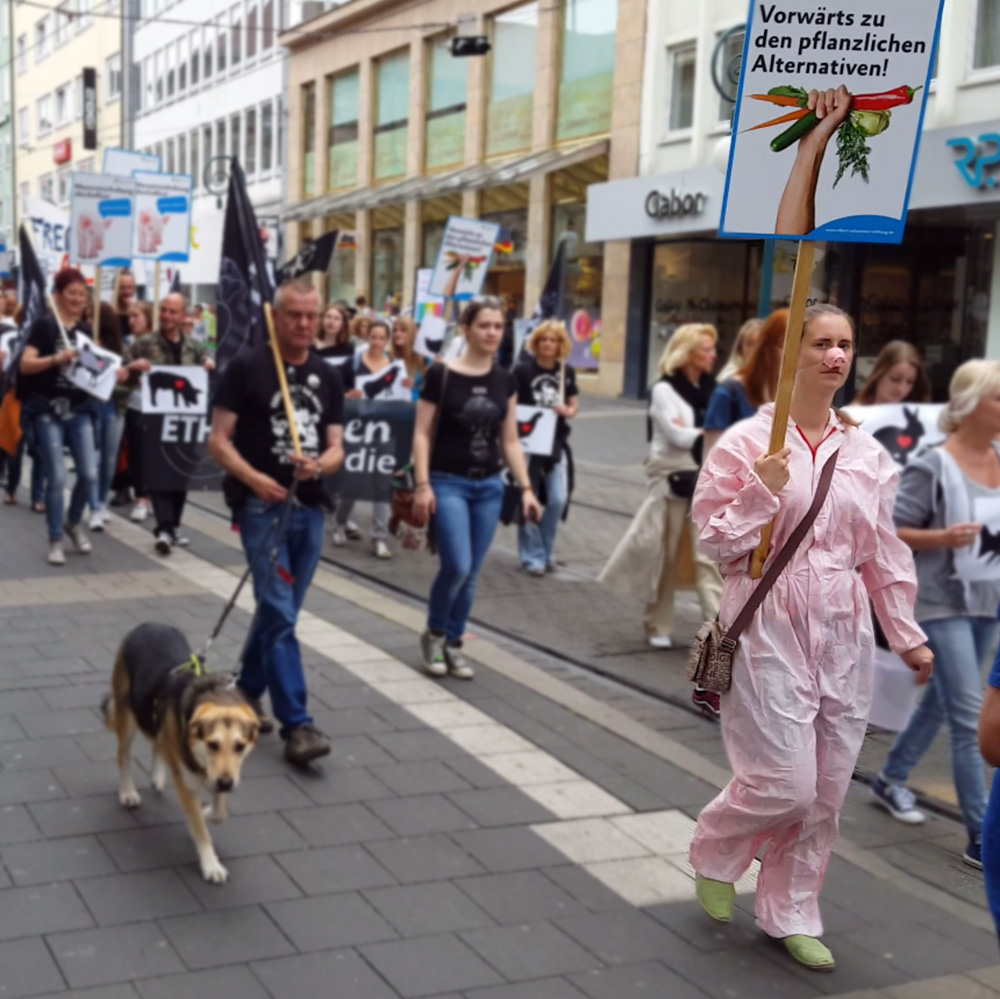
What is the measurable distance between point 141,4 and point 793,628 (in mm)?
44407

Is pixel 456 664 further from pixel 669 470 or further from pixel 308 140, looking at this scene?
pixel 308 140

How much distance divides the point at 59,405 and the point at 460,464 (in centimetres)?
425

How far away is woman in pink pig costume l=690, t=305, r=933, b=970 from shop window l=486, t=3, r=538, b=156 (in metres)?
26.5

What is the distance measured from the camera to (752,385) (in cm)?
623

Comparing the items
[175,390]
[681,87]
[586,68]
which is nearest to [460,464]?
[175,390]

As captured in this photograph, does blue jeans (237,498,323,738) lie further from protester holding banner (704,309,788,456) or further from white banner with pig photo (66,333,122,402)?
white banner with pig photo (66,333,122,402)

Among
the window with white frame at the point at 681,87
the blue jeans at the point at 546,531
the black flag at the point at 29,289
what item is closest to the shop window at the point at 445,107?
the window with white frame at the point at 681,87

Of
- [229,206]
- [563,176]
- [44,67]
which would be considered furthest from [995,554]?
[44,67]

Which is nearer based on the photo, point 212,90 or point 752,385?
point 752,385

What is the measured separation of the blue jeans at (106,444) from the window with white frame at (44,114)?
175ft

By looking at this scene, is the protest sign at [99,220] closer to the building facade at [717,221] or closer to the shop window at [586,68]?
the building facade at [717,221]

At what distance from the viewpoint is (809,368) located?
341cm

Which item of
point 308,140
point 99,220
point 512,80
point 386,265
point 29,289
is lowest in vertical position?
point 29,289

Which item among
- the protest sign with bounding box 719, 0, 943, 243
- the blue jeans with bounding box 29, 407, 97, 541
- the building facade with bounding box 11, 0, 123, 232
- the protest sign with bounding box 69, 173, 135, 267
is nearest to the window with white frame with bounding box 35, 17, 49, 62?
the building facade with bounding box 11, 0, 123, 232
